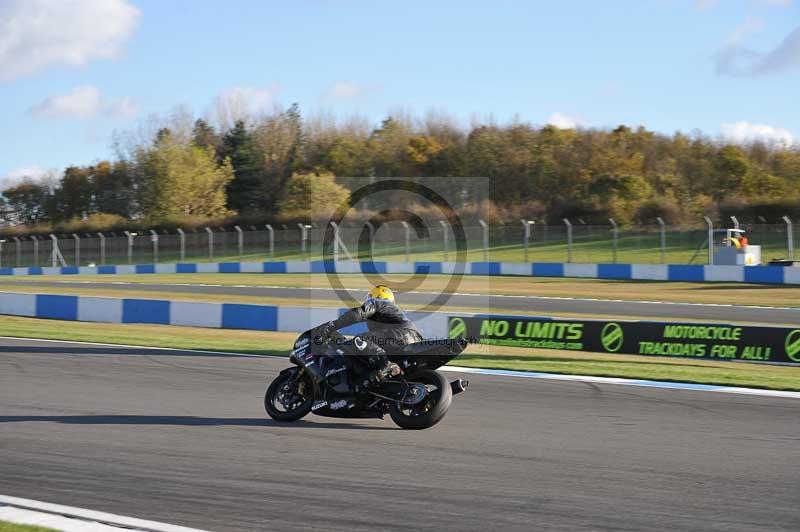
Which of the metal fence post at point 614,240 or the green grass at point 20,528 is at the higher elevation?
the metal fence post at point 614,240

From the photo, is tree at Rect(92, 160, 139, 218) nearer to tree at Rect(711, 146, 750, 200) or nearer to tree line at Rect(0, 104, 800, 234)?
tree line at Rect(0, 104, 800, 234)

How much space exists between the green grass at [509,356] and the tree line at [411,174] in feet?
95.6

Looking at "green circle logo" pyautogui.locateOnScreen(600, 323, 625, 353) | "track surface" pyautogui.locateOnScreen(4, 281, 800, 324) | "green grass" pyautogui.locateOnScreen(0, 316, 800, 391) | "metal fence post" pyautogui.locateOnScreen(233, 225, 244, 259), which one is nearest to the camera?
"green grass" pyautogui.locateOnScreen(0, 316, 800, 391)

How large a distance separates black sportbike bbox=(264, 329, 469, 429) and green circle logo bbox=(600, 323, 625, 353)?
7218 millimetres

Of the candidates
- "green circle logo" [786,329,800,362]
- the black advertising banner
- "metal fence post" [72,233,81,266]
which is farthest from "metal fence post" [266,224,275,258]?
"green circle logo" [786,329,800,362]

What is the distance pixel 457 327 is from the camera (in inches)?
639

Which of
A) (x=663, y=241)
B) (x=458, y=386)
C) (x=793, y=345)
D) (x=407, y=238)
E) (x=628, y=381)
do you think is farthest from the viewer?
(x=407, y=238)

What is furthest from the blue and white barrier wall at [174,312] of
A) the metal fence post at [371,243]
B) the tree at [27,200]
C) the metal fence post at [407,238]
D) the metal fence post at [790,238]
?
the tree at [27,200]

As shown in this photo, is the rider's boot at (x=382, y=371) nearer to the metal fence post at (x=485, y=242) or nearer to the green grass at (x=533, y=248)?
the green grass at (x=533, y=248)

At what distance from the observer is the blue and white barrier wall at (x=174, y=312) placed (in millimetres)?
19281

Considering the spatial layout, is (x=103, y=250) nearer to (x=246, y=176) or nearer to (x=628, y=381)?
(x=246, y=176)

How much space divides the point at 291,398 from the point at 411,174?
53207mm

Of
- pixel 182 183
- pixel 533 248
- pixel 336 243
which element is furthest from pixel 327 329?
pixel 182 183

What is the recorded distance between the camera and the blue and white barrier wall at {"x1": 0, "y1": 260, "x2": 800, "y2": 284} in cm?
2888
